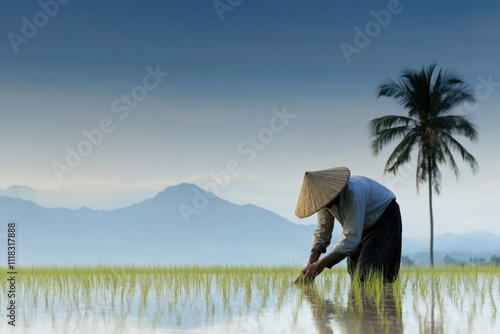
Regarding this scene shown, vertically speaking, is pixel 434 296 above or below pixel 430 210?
below

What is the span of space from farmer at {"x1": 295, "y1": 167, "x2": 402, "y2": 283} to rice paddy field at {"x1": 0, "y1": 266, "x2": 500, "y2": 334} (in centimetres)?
28

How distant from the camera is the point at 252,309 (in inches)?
211

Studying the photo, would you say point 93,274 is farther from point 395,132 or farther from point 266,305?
point 395,132

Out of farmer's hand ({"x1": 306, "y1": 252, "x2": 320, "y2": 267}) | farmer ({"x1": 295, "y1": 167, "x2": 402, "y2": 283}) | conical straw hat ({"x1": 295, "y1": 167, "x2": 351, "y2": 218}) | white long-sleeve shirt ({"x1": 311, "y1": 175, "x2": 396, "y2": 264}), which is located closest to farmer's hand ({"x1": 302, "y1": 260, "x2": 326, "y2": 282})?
farmer ({"x1": 295, "y1": 167, "x2": 402, "y2": 283})

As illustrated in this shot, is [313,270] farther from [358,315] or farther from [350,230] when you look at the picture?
[358,315]

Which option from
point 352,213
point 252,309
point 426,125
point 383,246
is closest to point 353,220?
point 352,213

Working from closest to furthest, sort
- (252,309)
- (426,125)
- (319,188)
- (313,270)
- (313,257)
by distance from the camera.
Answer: (252,309)
(313,270)
(319,188)
(313,257)
(426,125)

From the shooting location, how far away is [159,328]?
430cm

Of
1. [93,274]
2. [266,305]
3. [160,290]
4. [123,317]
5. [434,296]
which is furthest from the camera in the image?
[93,274]

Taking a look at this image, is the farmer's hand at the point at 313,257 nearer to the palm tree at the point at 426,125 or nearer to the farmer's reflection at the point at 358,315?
the farmer's reflection at the point at 358,315

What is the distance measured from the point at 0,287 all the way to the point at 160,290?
1.99 m

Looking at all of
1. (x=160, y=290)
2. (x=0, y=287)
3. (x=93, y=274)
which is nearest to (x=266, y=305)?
(x=160, y=290)

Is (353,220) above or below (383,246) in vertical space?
above

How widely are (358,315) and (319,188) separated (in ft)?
6.18
